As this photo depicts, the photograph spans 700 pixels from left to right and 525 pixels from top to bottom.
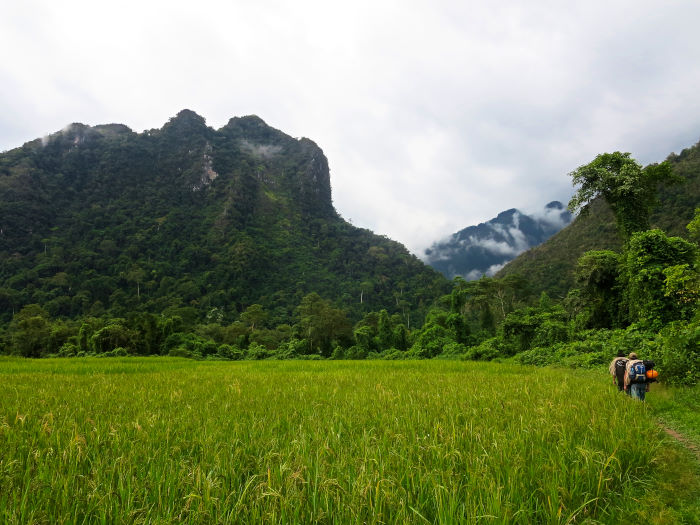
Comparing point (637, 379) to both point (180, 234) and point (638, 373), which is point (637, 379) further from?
point (180, 234)

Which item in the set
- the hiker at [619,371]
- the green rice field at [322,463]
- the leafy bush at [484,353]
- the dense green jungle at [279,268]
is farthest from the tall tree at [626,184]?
the green rice field at [322,463]

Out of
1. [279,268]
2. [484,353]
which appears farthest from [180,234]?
[484,353]

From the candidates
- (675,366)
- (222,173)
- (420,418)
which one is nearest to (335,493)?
(420,418)

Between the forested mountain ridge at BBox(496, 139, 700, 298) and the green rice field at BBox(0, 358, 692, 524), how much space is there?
48736mm

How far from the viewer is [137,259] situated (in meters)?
95.4

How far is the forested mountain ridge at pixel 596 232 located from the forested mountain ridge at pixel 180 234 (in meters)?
26.4

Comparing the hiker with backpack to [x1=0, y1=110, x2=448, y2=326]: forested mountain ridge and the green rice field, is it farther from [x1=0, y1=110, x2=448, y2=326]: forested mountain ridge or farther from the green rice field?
[x1=0, y1=110, x2=448, y2=326]: forested mountain ridge

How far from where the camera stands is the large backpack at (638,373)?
634cm

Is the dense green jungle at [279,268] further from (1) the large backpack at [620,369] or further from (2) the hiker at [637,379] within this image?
(2) the hiker at [637,379]

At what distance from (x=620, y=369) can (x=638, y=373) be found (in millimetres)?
1173

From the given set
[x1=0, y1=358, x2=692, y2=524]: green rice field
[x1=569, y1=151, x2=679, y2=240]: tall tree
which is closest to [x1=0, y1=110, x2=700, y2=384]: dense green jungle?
[x1=569, y1=151, x2=679, y2=240]: tall tree

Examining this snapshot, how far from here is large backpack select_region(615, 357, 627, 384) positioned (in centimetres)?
730

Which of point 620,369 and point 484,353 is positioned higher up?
point 620,369

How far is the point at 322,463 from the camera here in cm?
249
